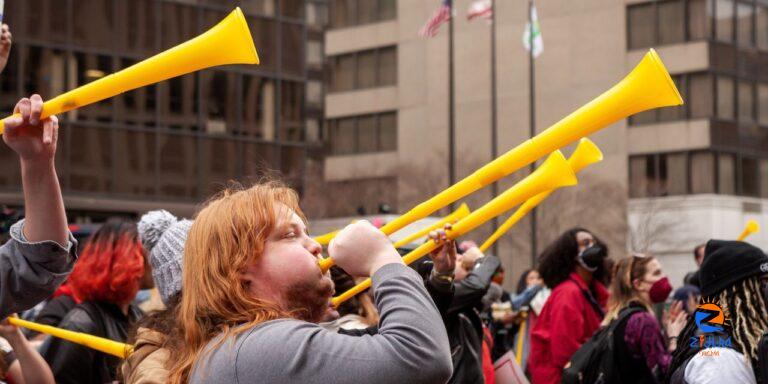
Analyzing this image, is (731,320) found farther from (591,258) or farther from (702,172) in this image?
(702,172)

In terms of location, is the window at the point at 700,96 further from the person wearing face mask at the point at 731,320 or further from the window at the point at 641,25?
the person wearing face mask at the point at 731,320

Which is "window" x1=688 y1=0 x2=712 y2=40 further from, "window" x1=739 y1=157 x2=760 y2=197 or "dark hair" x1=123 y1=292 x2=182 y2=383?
"dark hair" x1=123 y1=292 x2=182 y2=383

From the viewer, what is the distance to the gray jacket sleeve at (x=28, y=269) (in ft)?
10.5

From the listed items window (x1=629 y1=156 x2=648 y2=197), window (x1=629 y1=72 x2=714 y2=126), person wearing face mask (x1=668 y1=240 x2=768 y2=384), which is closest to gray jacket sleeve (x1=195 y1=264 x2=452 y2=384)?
person wearing face mask (x1=668 y1=240 x2=768 y2=384)

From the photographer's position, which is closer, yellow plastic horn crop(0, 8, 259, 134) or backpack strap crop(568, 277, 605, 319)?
yellow plastic horn crop(0, 8, 259, 134)

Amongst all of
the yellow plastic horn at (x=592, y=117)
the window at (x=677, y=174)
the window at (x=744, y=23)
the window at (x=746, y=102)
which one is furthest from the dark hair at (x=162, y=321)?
the window at (x=744, y=23)

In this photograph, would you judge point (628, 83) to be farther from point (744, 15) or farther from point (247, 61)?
point (744, 15)

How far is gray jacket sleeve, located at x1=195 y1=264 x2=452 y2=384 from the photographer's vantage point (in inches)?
96.9

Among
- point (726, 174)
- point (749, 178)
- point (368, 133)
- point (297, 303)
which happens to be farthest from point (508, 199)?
point (368, 133)

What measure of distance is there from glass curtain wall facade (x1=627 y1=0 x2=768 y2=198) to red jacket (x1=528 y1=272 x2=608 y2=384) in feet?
123

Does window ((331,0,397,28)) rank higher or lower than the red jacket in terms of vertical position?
higher

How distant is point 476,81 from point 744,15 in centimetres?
1113

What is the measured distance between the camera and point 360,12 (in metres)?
52.4

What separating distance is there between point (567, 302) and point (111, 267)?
3.18 metres
